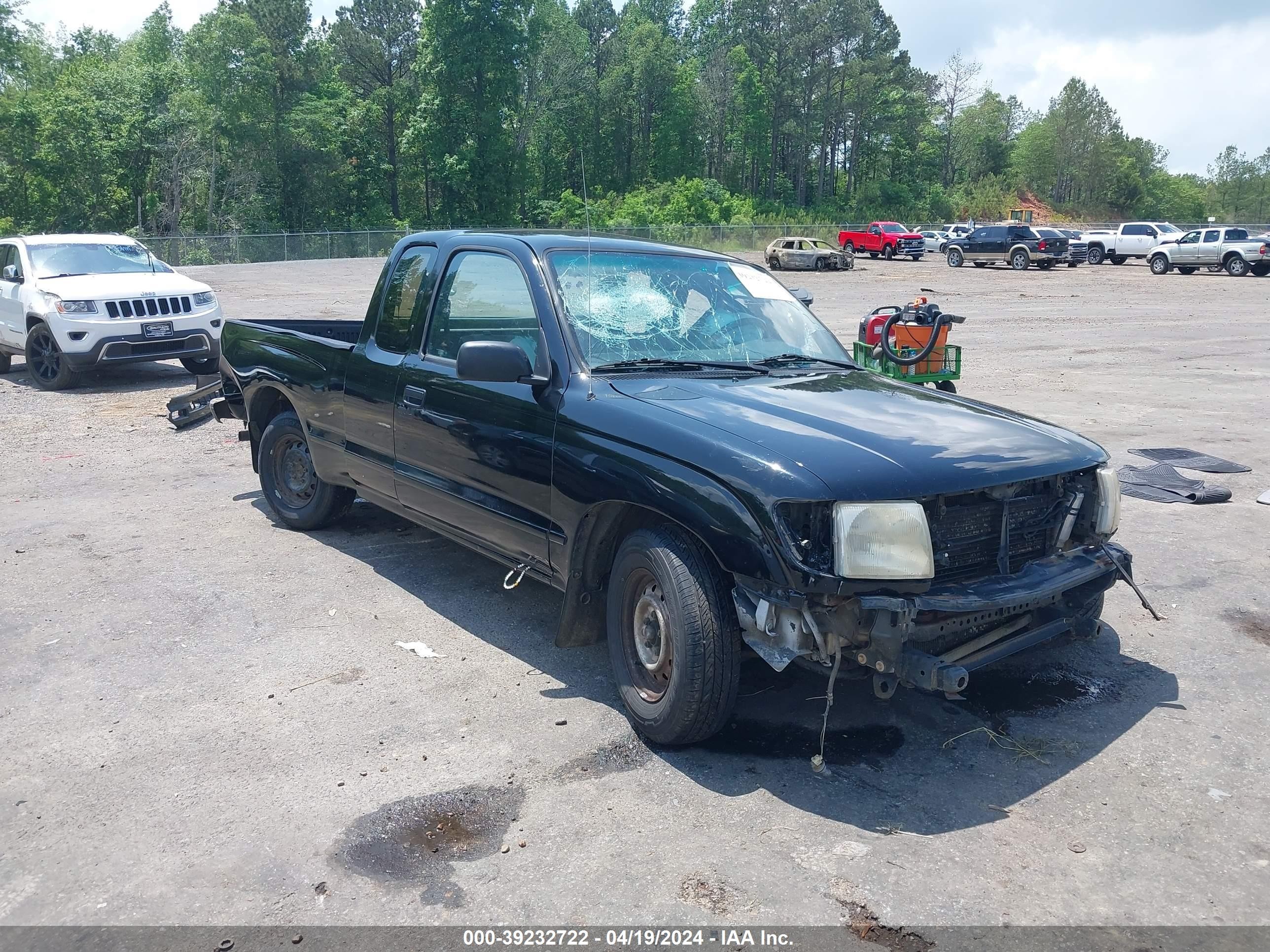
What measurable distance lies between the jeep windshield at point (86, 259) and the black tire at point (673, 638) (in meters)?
12.3

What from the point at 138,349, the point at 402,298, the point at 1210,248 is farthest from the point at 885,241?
the point at 402,298

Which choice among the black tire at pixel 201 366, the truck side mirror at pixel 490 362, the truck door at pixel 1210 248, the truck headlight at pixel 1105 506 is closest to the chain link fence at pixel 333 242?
the truck door at pixel 1210 248

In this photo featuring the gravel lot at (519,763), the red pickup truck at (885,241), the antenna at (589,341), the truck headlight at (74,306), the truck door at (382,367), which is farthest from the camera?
the red pickup truck at (885,241)

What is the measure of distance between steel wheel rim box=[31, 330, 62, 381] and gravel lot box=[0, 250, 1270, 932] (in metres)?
7.10

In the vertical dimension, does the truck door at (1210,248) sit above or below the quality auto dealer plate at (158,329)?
above

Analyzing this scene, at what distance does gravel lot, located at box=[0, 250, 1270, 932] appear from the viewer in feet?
10.5

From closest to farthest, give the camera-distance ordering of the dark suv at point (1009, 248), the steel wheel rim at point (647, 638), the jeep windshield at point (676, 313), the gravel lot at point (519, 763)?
the gravel lot at point (519, 763)
the steel wheel rim at point (647, 638)
the jeep windshield at point (676, 313)
the dark suv at point (1009, 248)

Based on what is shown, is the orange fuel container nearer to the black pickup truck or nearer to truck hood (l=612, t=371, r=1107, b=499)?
the black pickup truck

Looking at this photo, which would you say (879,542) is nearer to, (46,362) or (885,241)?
(46,362)

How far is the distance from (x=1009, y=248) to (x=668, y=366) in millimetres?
43926

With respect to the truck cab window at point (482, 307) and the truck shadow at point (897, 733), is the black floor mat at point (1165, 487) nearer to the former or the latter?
the truck shadow at point (897, 733)

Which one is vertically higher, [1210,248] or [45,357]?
[1210,248]

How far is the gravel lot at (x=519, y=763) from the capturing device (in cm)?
321

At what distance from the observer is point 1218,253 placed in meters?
38.7
